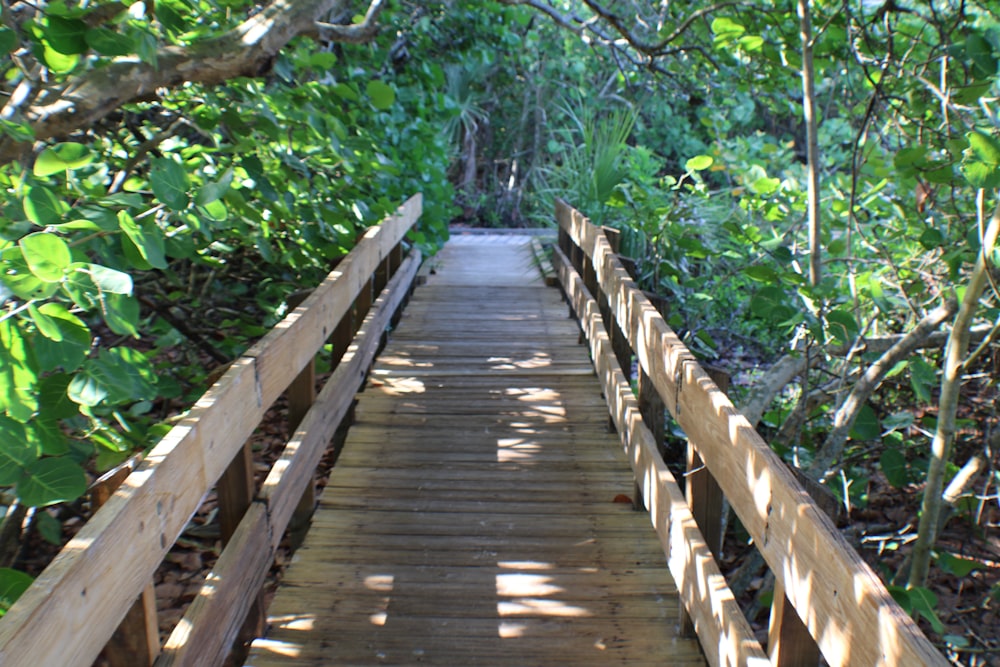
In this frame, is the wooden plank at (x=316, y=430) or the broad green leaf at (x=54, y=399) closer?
the broad green leaf at (x=54, y=399)

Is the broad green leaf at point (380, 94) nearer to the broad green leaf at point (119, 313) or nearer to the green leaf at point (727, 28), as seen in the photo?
the green leaf at point (727, 28)

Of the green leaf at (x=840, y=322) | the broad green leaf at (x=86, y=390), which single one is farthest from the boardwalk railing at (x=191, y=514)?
the green leaf at (x=840, y=322)

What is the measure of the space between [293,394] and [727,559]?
245cm

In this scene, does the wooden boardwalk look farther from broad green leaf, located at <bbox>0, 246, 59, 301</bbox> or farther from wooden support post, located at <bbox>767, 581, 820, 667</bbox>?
broad green leaf, located at <bbox>0, 246, 59, 301</bbox>

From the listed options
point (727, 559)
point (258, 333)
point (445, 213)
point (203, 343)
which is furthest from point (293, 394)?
point (445, 213)

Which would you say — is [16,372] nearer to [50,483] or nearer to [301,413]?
[50,483]

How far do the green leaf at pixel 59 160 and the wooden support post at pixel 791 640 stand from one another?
1.75 m

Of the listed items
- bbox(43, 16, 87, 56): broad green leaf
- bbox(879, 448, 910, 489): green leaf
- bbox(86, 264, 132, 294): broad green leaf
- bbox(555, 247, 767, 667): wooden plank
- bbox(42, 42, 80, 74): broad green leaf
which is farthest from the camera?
bbox(879, 448, 910, 489): green leaf

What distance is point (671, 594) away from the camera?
2.89 m

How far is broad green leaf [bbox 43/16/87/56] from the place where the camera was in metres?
2.21

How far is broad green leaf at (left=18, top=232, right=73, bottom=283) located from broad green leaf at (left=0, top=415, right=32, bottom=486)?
1.08 feet

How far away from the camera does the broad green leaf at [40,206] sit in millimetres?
1820

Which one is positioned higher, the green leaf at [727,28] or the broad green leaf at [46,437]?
the green leaf at [727,28]

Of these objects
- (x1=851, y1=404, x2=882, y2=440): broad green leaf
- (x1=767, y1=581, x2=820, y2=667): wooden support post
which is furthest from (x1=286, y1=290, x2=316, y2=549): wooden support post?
(x1=851, y1=404, x2=882, y2=440): broad green leaf
